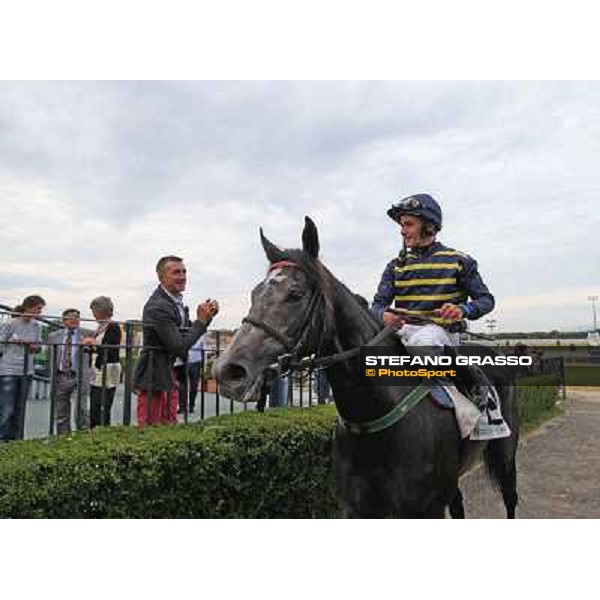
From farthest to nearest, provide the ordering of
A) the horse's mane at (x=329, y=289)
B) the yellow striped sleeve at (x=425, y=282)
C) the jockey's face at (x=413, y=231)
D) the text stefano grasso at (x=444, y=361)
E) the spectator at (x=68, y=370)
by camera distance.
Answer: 1. the spectator at (x=68, y=370)
2. the jockey's face at (x=413, y=231)
3. the yellow striped sleeve at (x=425, y=282)
4. the text stefano grasso at (x=444, y=361)
5. the horse's mane at (x=329, y=289)

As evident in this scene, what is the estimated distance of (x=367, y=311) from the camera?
331cm

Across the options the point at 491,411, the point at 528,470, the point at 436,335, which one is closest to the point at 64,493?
the point at 436,335

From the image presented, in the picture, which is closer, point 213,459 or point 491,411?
point 491,411

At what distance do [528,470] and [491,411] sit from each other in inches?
229

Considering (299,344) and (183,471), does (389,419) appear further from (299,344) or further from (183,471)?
(183,471)

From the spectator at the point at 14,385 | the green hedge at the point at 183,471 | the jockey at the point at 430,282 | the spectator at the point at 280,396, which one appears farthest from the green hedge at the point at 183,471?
the jockey at the point at 430,282

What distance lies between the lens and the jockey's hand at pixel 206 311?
4562 mm

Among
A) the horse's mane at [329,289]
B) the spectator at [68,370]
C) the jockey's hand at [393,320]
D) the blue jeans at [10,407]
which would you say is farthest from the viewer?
the spectator at [68,370]

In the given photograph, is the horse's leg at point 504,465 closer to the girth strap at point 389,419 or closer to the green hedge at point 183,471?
the green hedge at point 183,471

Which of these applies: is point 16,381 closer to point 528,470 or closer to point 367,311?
point 367,311

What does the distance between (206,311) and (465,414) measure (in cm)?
218

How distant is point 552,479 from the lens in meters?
8.24

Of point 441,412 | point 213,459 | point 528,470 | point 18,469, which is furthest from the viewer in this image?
point 528,470

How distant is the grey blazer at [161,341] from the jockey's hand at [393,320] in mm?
1745
